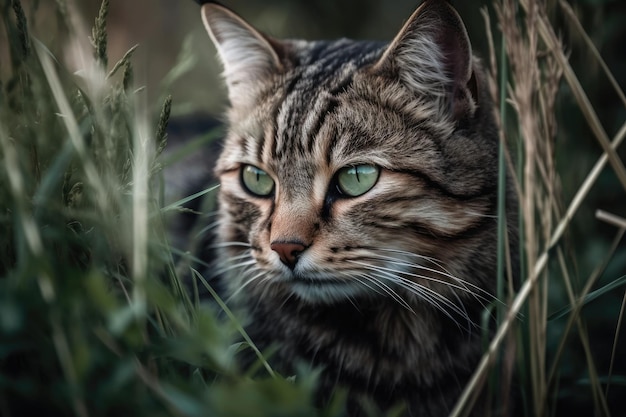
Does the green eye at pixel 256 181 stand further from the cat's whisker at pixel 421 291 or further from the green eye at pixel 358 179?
the cat's whisker at pixel 421 291

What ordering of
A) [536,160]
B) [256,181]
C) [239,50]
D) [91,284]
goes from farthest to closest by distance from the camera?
[239,50] → [256,181] → [536,160] → [91,284]

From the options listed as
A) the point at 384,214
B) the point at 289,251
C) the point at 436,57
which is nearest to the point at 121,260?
the point at 289,251

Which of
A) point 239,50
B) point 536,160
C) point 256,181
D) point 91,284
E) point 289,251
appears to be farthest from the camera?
point 239,50

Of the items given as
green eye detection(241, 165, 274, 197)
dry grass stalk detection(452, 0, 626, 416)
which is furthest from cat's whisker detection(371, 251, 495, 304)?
green eye detection(241, 165, 274, 197)

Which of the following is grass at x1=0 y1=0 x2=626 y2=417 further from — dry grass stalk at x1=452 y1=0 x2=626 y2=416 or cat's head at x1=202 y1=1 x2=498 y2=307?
cat's head at x1=202 y1=1 x2=498 y2=307

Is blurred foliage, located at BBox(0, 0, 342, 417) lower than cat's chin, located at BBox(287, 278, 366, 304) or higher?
higher

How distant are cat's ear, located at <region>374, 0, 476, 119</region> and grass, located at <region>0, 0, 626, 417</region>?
0.28 m

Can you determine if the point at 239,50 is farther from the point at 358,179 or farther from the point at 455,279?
the point at 455,279

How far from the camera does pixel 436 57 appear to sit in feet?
5.28

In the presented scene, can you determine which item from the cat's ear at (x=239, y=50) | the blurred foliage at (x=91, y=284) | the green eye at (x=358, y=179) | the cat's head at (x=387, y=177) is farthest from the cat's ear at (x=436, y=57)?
the blurred foliage at (x=91, y=284)

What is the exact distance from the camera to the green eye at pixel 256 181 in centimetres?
177

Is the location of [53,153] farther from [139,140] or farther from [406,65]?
[406,65]

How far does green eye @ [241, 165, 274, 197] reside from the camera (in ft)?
5.82

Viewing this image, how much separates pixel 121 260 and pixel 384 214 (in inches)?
24.0
